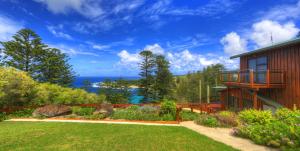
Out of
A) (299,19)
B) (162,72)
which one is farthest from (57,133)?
(162,72)

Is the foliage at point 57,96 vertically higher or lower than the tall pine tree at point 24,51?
lower

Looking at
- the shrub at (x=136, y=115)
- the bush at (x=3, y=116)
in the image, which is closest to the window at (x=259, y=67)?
the shrub at (x=136, y=115)

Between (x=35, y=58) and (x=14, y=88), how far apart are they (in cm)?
1371

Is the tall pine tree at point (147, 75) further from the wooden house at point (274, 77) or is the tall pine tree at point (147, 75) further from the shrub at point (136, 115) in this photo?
the shrub at point (136, 115)

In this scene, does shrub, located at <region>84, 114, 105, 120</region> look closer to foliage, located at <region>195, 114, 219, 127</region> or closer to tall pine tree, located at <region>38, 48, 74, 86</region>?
foliage, located at <region>195, 114, 219, 127</region>

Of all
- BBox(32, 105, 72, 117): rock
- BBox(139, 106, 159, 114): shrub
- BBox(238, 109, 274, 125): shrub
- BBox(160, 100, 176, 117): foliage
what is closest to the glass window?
BBox(238, 109, 274, 125): shrub

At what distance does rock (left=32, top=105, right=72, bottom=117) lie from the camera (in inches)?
455

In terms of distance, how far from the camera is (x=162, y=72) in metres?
28.6

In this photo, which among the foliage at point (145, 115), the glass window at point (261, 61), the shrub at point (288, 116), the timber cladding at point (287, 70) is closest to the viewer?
the shrub at point (288, 116)

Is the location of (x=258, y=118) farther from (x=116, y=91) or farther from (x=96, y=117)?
(x=116, y=91)

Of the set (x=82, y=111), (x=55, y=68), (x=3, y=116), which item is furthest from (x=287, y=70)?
(x=55, y=68)

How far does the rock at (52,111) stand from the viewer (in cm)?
1157

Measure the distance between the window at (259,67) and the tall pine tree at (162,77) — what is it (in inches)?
613

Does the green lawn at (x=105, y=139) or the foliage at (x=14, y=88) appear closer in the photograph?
the green lawn at (x=105, y=139)
